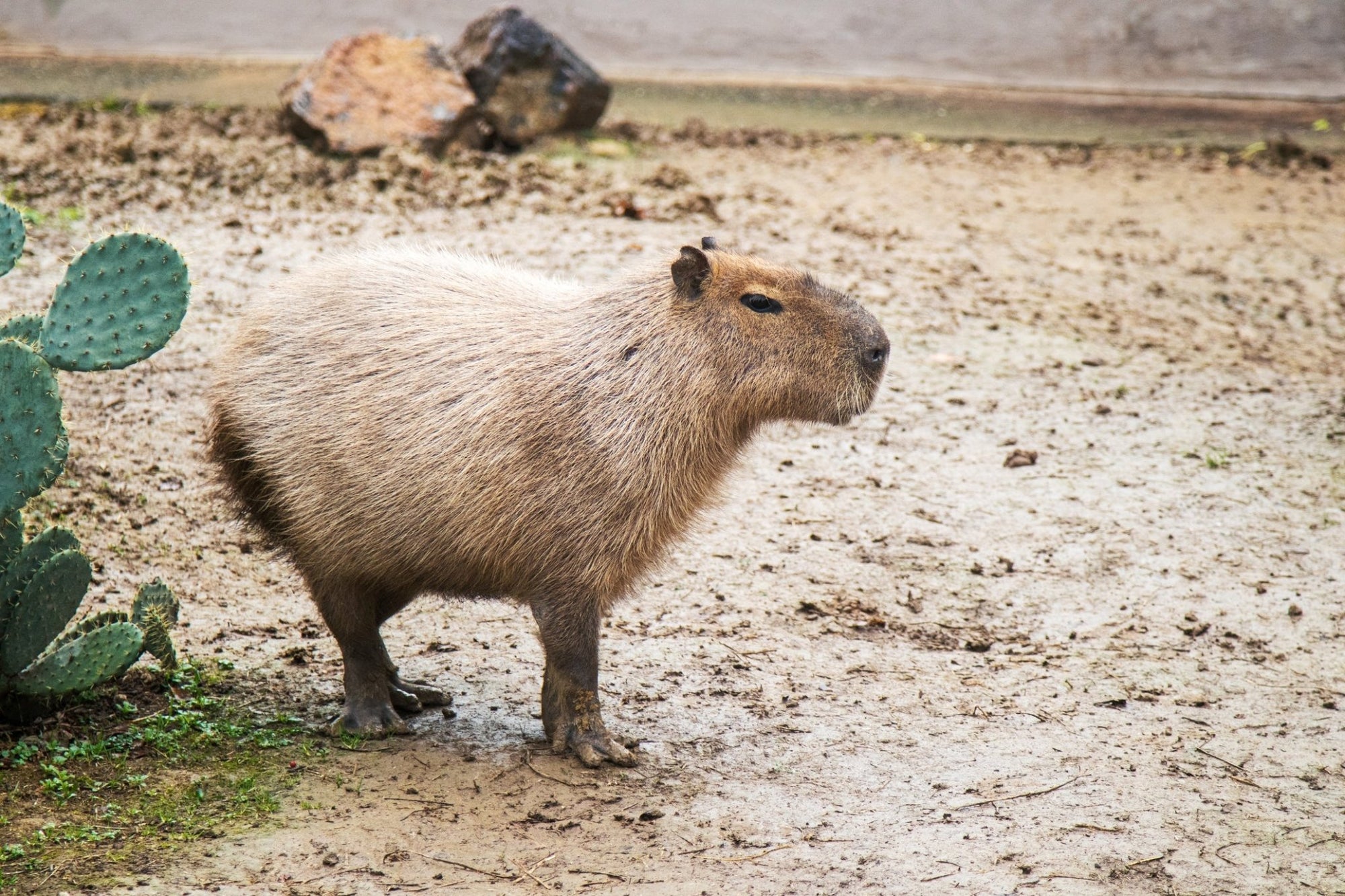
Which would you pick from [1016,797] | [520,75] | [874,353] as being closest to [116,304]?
[874,353]

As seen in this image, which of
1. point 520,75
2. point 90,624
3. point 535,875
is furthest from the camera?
point 520,75

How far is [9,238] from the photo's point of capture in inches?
125

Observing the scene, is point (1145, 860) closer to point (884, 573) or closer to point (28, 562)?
point (884, 573)

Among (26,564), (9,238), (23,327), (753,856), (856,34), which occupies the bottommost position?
(753,856)

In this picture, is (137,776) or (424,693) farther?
(424,693)

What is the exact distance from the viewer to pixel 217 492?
372 centimetres

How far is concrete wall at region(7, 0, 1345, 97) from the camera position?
1062cm

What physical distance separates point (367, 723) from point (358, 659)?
0.17m

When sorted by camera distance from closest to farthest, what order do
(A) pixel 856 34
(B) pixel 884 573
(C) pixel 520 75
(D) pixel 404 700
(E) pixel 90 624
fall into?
(E) pixel 90 624, (D) pixel 404 700, (B) pixel 884 573, (C) pixel 520 75, (A) pixel 856 34

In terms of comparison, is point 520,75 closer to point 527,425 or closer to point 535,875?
point 527,425

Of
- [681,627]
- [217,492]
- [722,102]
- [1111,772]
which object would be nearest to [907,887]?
[1111,772]

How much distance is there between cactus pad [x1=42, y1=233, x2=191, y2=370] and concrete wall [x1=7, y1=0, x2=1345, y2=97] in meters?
7.99

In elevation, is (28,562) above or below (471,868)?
above

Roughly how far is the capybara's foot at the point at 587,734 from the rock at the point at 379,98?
530 cm
